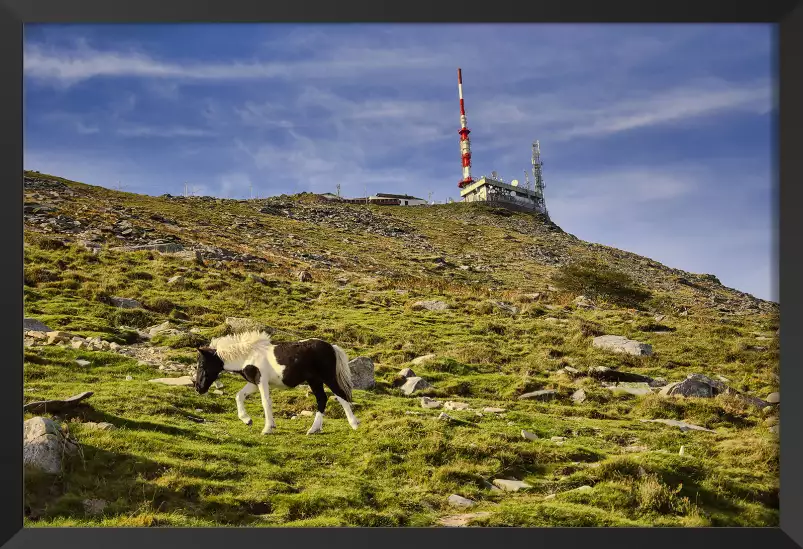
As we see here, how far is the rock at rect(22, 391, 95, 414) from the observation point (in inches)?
298

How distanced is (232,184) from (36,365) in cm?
470

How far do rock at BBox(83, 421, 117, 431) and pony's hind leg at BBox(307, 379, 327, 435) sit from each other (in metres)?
2.70

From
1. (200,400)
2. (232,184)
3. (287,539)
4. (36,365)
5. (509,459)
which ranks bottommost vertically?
(287,539)

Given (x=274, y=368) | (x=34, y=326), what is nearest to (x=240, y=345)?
(x=274, y=368)

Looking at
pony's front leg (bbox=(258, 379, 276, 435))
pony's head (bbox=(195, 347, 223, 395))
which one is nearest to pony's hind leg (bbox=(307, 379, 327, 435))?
pony's front leg (bbox=(258, 379, 276, 435))

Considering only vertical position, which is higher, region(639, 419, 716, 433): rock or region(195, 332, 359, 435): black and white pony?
region(195, 332, 359, 435): black and white pony

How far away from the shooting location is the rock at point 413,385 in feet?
32.2

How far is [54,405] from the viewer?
302 inches

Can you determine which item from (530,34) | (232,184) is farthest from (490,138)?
(232,184)

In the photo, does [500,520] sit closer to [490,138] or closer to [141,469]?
[141,469]

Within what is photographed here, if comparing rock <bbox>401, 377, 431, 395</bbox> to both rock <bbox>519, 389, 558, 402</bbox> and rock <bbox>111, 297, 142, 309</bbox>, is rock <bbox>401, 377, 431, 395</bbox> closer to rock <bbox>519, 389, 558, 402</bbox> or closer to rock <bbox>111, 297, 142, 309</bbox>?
rock <bbox>519, 389, 558, 402</bbox>

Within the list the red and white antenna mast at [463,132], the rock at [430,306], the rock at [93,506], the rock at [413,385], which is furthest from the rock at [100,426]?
the red and white antenna mast at [463,132]

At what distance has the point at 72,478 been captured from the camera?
268 inches
